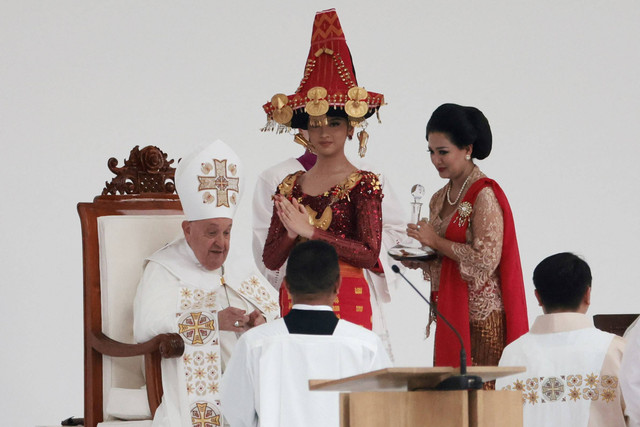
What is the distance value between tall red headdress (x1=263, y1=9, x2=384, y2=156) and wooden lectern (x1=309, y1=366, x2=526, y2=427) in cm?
177

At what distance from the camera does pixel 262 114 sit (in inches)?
286

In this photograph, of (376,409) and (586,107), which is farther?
(586,107)

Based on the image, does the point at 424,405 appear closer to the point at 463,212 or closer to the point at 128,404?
the point at 463,212

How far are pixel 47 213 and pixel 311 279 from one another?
372cm

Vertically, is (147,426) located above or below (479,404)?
below

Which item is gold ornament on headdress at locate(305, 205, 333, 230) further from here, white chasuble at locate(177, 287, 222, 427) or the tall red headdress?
white chasuble at locate(177, 287, 222, 427)

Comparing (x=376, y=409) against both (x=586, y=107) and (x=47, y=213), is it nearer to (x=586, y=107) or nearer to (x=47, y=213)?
(x=47, y=213)

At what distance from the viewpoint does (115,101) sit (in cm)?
695

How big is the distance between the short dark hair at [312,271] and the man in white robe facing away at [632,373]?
83 centimetres

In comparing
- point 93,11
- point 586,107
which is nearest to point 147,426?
point 93,11

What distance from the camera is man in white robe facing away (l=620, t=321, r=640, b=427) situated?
3.15m

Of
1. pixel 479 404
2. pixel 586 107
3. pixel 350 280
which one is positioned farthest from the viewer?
pixel 586 107

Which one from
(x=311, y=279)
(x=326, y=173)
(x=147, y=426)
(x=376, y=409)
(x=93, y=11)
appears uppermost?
(x=93, y=11)

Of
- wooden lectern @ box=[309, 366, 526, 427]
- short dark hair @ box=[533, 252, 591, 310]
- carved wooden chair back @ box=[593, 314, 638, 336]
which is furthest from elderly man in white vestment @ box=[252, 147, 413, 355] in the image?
wooden lectern @ box=[309, 366, 526, 427]
